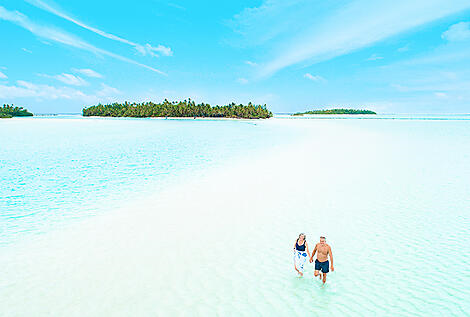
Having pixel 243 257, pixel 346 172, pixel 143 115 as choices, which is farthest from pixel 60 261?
pixel 143 115

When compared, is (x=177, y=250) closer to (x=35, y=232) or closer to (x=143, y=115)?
(x=35, y=232)

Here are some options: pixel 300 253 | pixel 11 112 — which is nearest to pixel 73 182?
pixel 300 253

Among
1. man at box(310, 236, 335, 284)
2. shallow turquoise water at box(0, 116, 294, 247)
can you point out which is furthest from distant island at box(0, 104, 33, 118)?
man at box(310, 236, 335, 284)

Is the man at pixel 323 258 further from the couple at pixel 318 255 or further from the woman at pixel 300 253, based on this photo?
the woman at pixel 300 253

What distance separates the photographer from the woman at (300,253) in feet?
22.3

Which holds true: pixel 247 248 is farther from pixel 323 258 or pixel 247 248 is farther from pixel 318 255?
pixel 323 258

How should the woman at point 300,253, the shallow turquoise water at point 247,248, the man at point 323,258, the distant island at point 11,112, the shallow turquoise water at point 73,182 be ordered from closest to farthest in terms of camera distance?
1. the shallow turquoise water at point 247,248
2. the man at point 323,258
3. the woman at point 300,253
4. the shallow turquoise water at point 73,182
5. the distant island at point 11,112

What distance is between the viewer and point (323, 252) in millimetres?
6574

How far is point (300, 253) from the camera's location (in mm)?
6887

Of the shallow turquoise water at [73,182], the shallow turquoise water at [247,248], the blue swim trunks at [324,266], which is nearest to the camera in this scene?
Answer: the shallow turquoise water at [247,248]

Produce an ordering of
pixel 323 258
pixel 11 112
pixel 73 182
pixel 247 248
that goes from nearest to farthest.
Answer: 1. pixel 323 258
2. pixel 247 248
3. pixel 73 182
4. pixel 11 112

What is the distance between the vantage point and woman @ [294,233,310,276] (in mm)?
6797

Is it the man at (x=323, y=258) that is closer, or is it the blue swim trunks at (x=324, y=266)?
the man at (x=323, y=258)

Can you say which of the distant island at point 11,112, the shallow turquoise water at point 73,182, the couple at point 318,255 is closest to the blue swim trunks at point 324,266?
the couple at point 318,255
